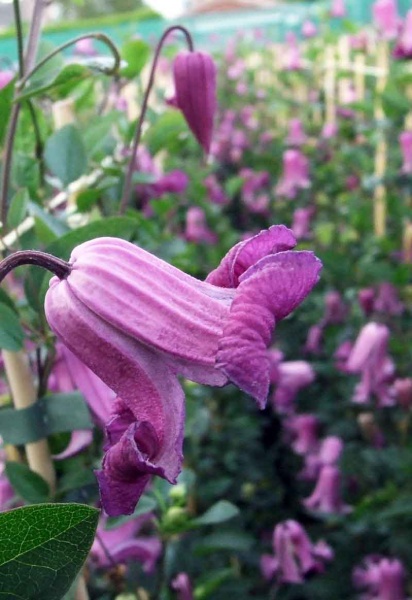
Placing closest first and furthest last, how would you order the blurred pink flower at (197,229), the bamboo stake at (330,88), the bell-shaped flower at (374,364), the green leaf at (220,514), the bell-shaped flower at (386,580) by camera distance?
the green leaf at (220,514)
the bell-shaped flower at (386,580)
the bell-shaped flower at (374,364)
the blurred pink flower at (197,229)
the bamboo stake at (330,88)

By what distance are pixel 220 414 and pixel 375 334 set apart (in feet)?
2.32

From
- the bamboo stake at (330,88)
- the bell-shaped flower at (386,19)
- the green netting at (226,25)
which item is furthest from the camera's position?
the green netting at (226,25)

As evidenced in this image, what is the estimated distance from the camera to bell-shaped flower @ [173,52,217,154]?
2.65 feet

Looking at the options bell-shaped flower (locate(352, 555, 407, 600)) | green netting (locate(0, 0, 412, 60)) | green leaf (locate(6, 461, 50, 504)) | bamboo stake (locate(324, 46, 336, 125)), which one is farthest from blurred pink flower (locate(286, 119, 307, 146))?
green netting (locate(0, 0, 412, 60))

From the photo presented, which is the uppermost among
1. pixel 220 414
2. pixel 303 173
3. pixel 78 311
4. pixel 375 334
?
pixel 78 311

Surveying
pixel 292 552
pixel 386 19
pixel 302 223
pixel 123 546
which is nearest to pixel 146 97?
pixel 123 546

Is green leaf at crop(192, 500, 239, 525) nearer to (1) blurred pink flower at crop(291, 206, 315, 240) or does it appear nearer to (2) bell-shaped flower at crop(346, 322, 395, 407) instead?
(2) bell-shaped flower at crop(346, 322, 395, 407)

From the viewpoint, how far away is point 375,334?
169 centimetres

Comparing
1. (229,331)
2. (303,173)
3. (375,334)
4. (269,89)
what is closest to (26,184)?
(229,331)

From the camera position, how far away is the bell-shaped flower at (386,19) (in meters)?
2.68

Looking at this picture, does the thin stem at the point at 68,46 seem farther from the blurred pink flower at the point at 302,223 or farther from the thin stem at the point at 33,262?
the blurred pink flower at the point at 302,223

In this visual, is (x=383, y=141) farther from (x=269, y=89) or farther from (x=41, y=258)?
(x=269, y=89)

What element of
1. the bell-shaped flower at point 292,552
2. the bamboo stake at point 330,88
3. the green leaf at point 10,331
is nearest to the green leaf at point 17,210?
the green leaf at point 10,331

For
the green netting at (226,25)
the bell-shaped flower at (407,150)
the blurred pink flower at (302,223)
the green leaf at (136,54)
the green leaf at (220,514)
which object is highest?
the green leaf at (136,54)
